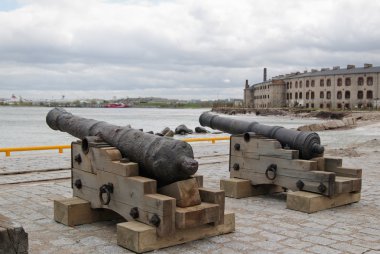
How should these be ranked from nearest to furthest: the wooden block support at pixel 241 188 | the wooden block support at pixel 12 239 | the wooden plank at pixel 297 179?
the wooden block support at pixel 12 239 → the wooden plank at pixel 297 179 → the wooden block support at pixel 241 188

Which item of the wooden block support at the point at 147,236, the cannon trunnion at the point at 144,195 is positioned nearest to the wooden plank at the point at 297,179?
the cannon trunnion at the point at 144,195

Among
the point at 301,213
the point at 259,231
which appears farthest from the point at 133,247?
the point at 301,213

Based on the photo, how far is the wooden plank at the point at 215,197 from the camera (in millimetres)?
4984

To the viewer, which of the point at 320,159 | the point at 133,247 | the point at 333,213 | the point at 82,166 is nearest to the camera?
the point at 133,247

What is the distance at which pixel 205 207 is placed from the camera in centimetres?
482

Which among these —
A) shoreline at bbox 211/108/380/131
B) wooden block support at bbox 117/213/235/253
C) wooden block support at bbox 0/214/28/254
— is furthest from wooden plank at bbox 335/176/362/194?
shoreline at bbox 211/108/380/131

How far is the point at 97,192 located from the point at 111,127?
2.67 feet

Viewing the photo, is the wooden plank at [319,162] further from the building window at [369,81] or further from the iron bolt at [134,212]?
the building window at [369,81]

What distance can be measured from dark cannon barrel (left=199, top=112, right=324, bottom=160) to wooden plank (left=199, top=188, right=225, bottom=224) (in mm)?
2516

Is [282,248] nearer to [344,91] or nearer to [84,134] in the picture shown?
[84,134]

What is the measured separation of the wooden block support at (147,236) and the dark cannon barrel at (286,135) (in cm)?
264

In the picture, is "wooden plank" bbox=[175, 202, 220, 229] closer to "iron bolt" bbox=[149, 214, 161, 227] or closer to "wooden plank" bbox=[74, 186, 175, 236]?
"wooden plank" bbox=[74, 186, 175, 236]

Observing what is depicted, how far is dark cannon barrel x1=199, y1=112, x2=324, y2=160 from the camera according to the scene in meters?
7.11

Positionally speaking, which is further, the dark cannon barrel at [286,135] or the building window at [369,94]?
the building window at [369,94]
